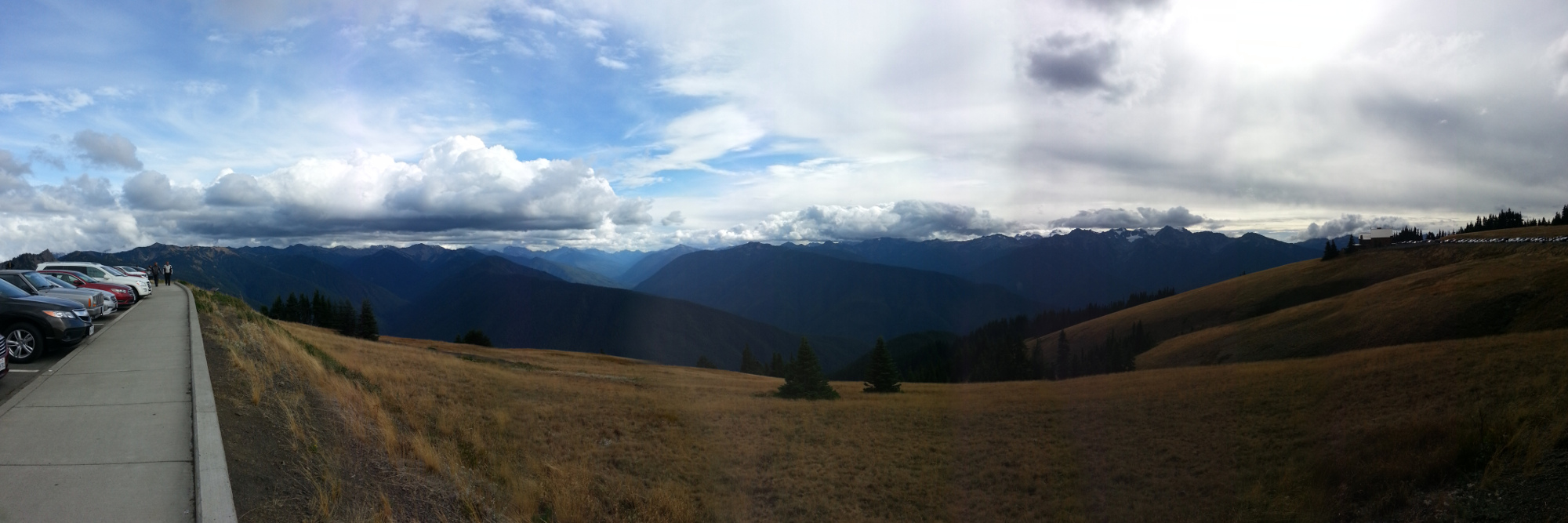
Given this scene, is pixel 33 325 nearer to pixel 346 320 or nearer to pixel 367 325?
pixel 367 325

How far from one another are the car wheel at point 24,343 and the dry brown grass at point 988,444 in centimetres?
431

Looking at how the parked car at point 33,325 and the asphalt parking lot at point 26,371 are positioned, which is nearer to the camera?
A: the asphalt parking lot at point 26,371

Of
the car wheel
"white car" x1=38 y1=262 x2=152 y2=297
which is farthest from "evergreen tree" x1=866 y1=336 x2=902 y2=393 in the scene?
"white car" x1=38 y1=262 x2=152 y2=297

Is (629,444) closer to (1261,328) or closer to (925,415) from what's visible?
(925,415)

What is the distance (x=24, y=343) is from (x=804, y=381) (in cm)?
2480

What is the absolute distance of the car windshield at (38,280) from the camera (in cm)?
1972

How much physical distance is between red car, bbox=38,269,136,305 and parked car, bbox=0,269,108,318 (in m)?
3.42

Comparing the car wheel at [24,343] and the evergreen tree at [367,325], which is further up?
the car wheel at [24,343]

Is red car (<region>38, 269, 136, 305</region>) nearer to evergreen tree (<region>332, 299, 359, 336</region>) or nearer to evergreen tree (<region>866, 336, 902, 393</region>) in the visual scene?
evergreen tree (<region>866, 336, 902, 393</region>)

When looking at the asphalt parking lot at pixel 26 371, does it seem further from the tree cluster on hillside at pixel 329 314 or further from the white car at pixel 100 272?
the tree cluster on hillside at pixel 329 314

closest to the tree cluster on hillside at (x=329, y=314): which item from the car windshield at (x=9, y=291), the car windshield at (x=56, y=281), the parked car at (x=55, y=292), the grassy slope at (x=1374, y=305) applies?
the car windshield at (x=56, y=281)

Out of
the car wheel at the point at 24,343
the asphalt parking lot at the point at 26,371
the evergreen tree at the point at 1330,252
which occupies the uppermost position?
the evergreen tree at the point at 1330,252

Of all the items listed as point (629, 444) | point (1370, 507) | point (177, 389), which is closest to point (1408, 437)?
point (1370, 507)

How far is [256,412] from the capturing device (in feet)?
29.0
